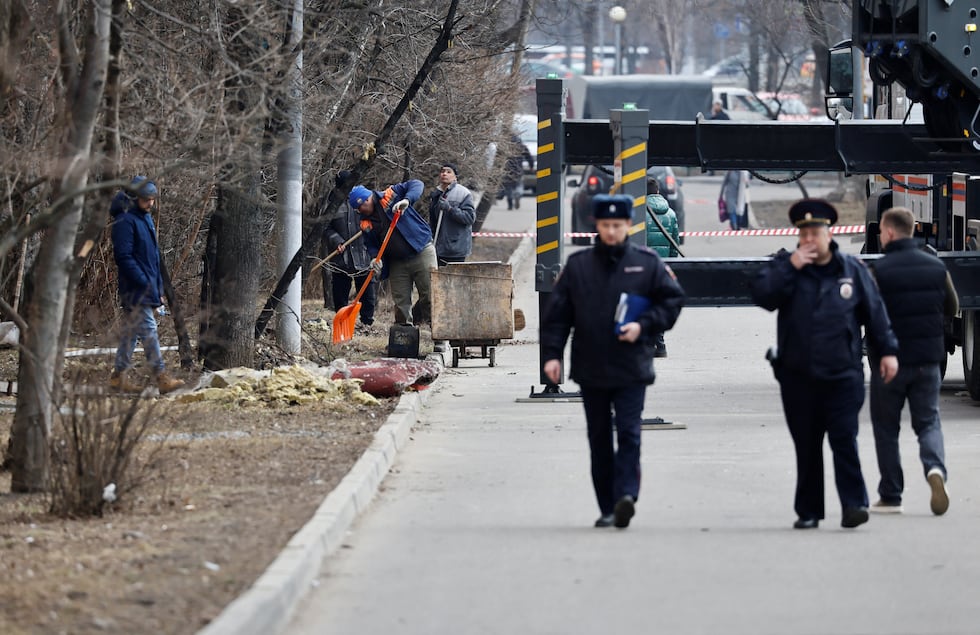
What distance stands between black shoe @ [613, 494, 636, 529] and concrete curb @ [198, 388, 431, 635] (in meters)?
1.35

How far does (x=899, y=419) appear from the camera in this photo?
9000 millimetres

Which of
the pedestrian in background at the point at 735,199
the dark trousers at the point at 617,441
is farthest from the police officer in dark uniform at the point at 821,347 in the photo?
the pedestrian in background at the point at 735,199

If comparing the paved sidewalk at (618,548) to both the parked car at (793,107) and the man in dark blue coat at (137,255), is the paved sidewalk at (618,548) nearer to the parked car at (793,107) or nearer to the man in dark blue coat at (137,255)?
the man in dark blue coat at (137,255)

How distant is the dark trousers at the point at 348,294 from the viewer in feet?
60.5

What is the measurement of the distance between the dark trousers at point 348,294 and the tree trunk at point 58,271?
357 inches

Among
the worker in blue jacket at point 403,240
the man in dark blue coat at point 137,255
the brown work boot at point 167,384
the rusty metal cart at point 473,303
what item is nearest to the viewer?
the brown work boot at point 167,384

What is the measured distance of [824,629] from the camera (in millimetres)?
6500

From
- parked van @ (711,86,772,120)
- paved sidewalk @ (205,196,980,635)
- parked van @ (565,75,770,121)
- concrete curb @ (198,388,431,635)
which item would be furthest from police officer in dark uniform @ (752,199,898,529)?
parked van @ (711,86,772,120)

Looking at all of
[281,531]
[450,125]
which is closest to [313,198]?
[450,125]

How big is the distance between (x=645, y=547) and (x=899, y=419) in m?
1.82

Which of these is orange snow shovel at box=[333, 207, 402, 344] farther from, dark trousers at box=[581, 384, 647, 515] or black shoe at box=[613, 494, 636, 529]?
black shoe at box=[613, 494, 636, 529]

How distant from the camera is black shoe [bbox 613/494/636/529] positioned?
8320 mm

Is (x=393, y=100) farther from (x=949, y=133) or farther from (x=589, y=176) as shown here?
(x=589, y=176)

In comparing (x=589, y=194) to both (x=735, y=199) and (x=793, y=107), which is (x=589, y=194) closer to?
(x=735, y=199)
